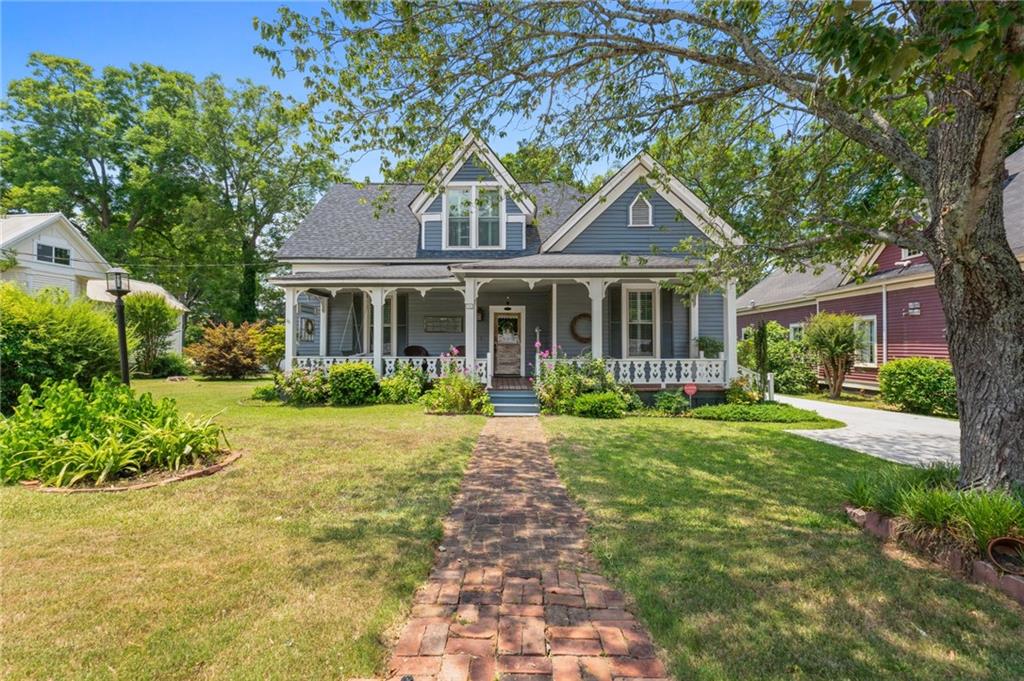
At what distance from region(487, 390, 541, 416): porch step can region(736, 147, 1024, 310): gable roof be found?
6148 millimetres

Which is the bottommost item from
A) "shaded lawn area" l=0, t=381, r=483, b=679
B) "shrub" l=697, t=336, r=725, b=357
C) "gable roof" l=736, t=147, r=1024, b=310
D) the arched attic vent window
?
"shaded lawn area" l=0, t=381, r=483, b=679

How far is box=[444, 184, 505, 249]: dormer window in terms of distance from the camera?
15.2 metres

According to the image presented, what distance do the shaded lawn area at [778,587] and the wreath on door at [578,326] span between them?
8.46 m

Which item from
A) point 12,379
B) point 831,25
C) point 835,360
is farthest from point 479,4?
point 835,360

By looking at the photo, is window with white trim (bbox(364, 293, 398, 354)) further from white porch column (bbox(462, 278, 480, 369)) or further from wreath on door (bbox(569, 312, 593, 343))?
wreath on door (bbox(569, 312, 593, 343))

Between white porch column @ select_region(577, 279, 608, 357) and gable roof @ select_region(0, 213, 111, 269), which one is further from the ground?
gable roof @ select_region(0, 213, 111, 269)

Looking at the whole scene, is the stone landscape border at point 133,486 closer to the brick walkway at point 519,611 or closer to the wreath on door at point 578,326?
the brick walkway at point 519,611

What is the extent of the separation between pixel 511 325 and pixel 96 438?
1085 cm

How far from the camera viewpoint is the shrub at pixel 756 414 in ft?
34.2

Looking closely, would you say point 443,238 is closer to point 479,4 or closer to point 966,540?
point 479,4

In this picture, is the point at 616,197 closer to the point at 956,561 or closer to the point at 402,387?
the point at 402,387

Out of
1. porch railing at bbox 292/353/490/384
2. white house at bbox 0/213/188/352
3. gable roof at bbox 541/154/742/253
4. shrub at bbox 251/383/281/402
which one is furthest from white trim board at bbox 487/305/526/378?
white house at bbox 0/213/188/352

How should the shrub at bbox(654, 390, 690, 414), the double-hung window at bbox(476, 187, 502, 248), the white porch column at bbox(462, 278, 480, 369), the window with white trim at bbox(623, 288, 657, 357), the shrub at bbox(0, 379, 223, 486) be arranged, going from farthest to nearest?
1. the double-hung window at bbox(476, 187, 502, 248)
2. the window with white trim at bbox(623, 288, 657, 357)
3. the white porch column at bbox(462, 278, 480, 369)
4. the shrub at bbox(654, 390, 690, 414)
5. the shrub at bbox(0, 379, 223, 486)

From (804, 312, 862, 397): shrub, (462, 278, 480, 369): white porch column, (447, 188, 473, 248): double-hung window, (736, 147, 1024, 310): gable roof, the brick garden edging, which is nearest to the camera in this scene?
the brick garden edging
